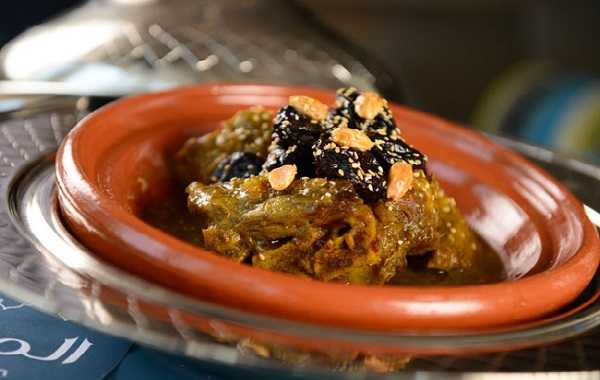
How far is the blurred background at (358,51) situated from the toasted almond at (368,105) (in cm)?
55

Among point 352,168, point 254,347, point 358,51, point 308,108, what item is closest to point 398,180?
point 352,168

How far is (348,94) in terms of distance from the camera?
101 centimetres

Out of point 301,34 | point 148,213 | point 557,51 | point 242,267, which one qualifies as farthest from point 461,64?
point 242,267

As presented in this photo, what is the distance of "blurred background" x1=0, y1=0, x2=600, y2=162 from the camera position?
164 centimetres

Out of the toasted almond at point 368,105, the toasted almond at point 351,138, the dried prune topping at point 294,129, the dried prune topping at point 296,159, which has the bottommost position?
the dried prune topping at point 296,159

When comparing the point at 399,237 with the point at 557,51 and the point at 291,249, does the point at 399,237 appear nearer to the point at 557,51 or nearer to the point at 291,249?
the point at 291,249

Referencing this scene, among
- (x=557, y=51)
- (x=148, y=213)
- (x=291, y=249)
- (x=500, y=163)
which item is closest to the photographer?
(x=291, y=249)

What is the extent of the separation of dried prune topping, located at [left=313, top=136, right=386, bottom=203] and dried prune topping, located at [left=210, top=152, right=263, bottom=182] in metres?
0.11

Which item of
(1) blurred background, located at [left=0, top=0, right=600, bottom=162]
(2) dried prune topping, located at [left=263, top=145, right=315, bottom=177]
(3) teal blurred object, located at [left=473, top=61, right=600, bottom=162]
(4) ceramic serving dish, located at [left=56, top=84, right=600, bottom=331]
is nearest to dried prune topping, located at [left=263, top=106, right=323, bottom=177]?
(2) dried prune topping, located at [left=263, top=145, right=315, bottom=177]

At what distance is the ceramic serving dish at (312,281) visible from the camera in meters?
0.71

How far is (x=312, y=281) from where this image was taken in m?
0.72

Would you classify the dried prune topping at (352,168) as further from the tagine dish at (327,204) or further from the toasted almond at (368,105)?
the toasted almond at (368,105)

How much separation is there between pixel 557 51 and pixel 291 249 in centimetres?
282

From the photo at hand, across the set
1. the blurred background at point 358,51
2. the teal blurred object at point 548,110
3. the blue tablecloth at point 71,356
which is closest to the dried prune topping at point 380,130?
the blue tablecloth at point 71,356
